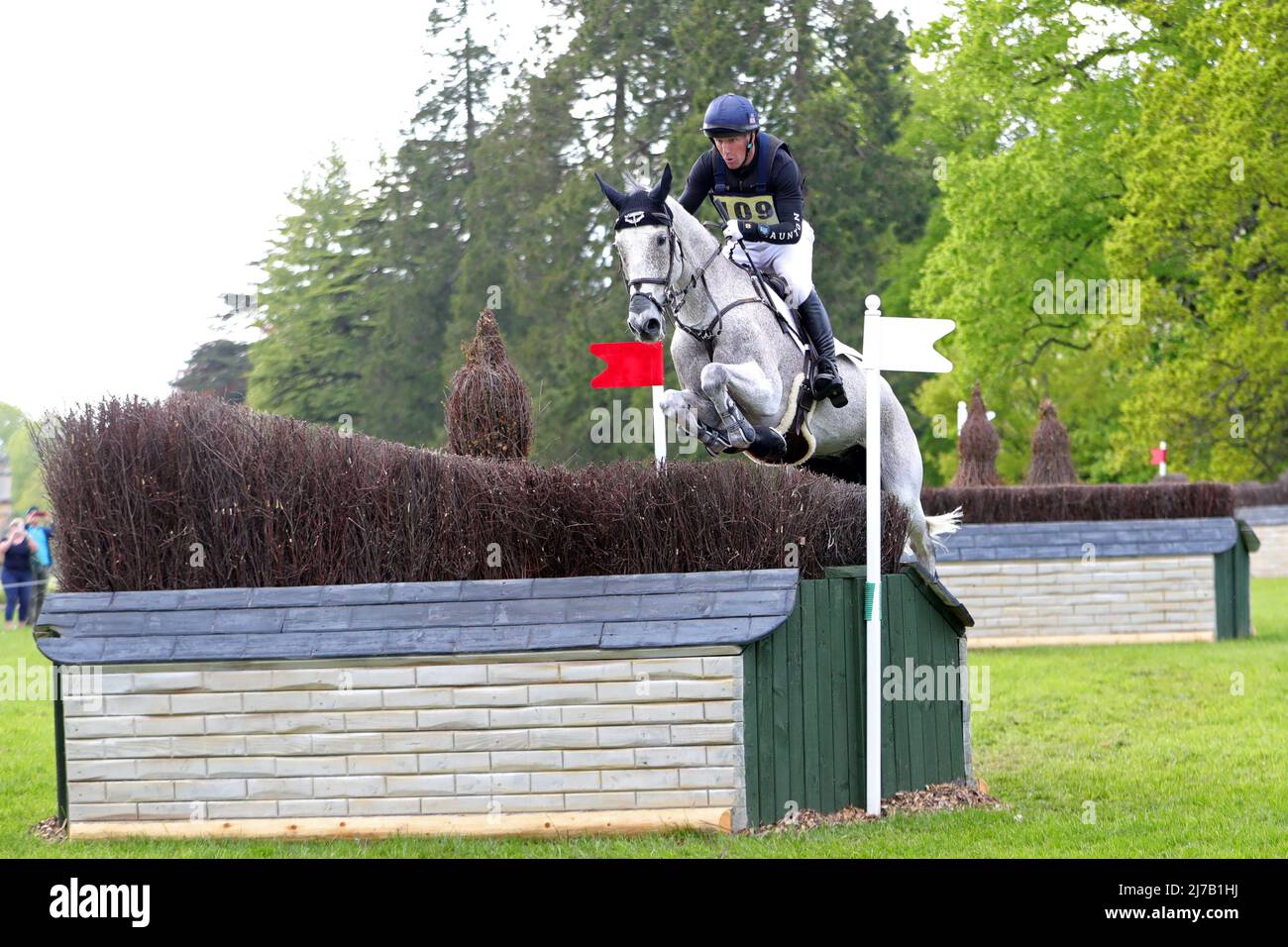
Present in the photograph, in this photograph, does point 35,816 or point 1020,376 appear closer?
point 35,816

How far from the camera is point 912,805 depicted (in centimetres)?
758

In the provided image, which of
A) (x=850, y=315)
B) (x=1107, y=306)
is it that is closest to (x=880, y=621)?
(x=1107, y=306)

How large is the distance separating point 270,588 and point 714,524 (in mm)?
2109

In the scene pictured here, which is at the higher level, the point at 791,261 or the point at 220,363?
the point at 220,363

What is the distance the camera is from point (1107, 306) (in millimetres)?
28406

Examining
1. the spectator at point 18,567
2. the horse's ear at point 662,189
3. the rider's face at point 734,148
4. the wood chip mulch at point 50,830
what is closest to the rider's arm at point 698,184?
the rider's face at point 734,148

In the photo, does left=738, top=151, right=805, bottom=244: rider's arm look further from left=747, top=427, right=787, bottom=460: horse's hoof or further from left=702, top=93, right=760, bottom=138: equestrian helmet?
left=747, top=427, right=787, bottom=460: horse's hoof

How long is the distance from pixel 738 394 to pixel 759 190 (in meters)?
1.13

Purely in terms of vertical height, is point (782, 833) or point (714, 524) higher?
point (714, 524)

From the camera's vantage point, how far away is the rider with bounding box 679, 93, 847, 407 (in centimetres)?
752

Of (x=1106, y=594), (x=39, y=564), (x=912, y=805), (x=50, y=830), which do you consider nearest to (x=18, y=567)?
(x=39, y=564)

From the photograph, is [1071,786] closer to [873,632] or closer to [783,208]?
[873,632]

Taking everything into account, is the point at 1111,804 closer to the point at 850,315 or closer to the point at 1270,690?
the point at 1270,690

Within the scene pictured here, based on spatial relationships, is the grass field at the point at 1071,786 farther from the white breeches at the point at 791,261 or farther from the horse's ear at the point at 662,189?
the horse's ear at the point at 662,189
